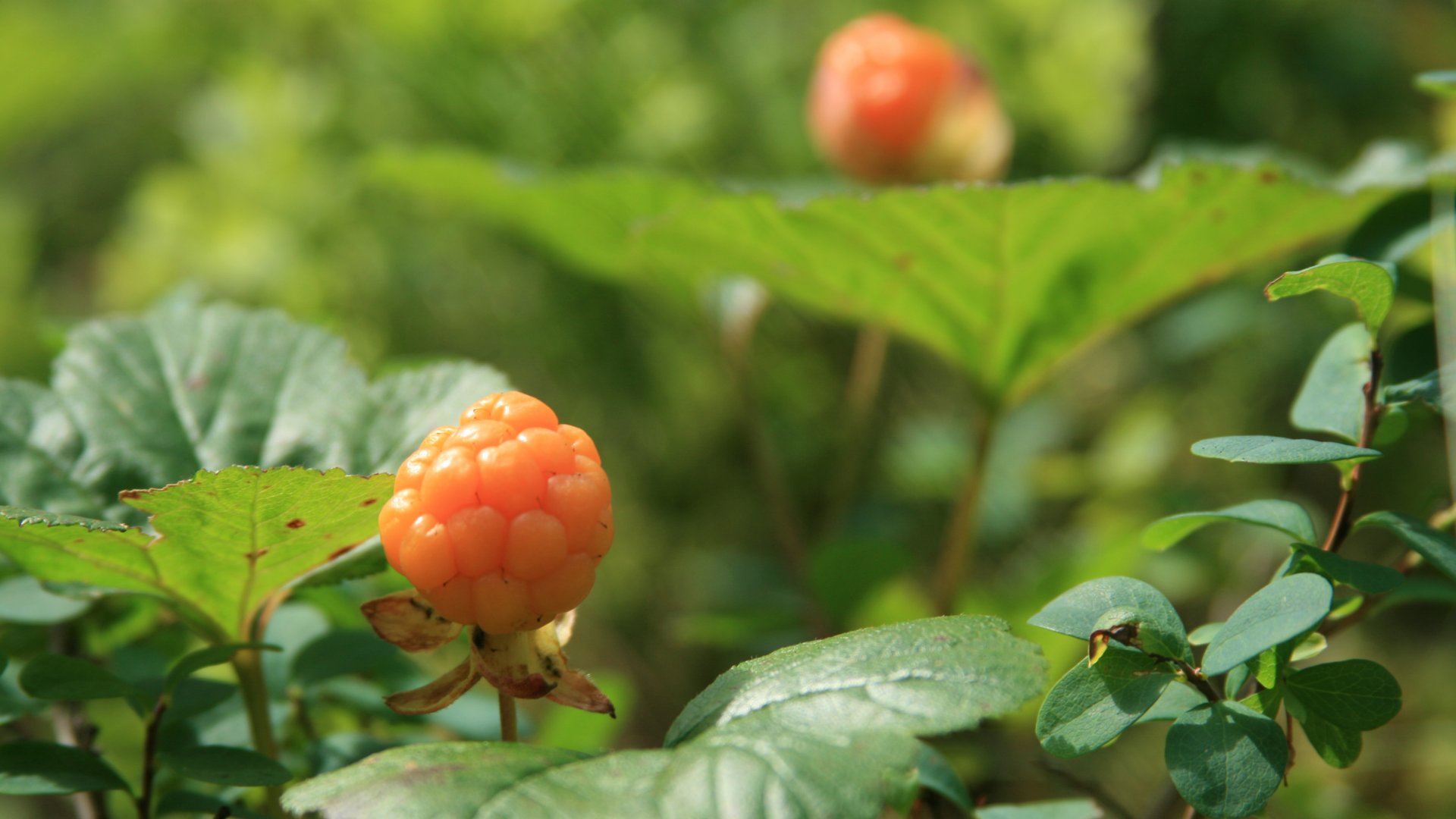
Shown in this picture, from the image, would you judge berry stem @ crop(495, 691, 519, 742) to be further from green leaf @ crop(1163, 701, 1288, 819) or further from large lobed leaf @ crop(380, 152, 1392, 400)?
large lobed leaf @ crop(380, 152, 1392, 400)

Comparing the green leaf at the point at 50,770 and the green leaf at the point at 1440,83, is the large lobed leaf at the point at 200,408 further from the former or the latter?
the green leaf at the point at 1440,83

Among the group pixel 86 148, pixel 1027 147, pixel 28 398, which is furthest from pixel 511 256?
pixel 86 148

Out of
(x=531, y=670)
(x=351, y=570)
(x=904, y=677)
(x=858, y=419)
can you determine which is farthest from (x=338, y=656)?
→ (x=858, y=419)

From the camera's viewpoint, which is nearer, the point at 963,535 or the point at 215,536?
the point at 215,536

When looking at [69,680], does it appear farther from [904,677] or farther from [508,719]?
[904,677]

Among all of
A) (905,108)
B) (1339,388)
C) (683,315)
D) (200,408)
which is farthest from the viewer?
(683,315)

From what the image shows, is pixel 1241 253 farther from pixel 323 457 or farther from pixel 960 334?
pixel 323 457
